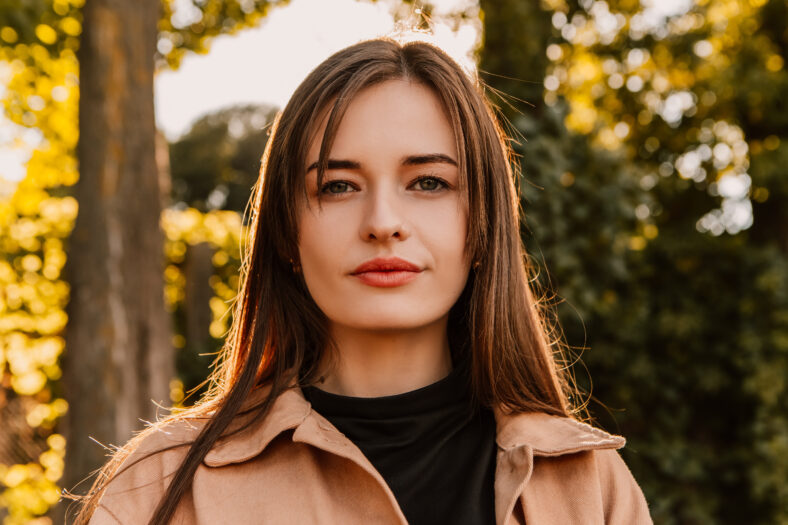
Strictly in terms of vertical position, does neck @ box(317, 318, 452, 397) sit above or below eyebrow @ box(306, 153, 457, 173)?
below

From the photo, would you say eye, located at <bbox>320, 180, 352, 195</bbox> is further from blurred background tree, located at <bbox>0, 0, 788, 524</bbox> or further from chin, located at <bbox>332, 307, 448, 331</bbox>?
blurred background tree, located at <bbox>0, 0, 788, 524</bbox>

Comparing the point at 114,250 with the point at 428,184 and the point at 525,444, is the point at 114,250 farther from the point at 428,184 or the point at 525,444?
the point at 525,444

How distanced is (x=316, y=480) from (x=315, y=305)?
47 centimetres

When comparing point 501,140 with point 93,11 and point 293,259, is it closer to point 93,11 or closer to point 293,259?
point 293,259

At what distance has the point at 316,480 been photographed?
1.80 m

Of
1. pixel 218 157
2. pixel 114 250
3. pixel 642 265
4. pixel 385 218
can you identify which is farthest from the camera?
pixel 218 157

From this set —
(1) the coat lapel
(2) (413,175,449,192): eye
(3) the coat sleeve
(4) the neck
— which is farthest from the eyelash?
(3) the coat sleeve

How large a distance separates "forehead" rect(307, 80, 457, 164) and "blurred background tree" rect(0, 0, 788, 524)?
2968 mm

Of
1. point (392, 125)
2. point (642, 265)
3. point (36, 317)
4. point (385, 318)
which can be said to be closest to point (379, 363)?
point (385, 318)

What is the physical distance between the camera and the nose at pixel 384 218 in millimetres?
1785

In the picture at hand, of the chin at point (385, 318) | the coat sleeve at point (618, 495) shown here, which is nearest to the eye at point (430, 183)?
the chin at point (385, 318)

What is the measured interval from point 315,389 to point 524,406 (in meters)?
0.53

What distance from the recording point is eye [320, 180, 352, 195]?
74.1 inches

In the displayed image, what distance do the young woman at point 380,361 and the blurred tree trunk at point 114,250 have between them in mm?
2439
